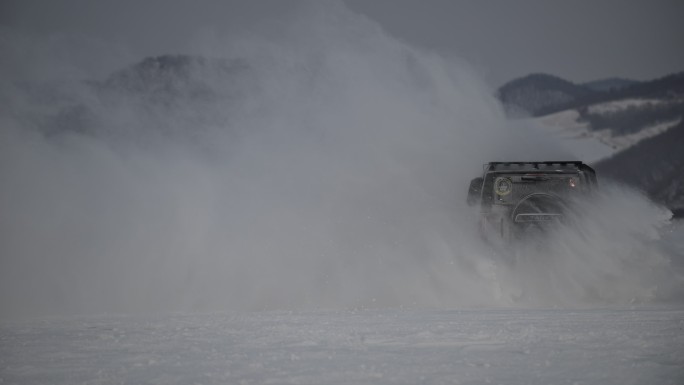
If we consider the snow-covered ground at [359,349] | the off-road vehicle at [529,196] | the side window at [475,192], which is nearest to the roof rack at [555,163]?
the off-road vehicle at [529,196]

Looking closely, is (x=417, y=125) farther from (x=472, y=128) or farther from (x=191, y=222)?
(x=191, y=222)

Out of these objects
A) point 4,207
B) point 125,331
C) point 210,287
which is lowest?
point 125,331

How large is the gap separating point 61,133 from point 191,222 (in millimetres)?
5373

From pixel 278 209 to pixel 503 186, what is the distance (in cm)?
654

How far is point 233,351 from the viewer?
703 cm

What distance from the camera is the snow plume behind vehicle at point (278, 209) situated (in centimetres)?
1238

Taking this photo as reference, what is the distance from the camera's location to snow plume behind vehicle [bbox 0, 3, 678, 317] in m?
12.4

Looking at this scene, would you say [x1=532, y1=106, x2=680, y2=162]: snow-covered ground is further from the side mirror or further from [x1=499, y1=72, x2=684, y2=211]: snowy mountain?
the side mirror

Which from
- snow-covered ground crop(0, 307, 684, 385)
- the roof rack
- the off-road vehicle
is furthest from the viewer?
the roof rack

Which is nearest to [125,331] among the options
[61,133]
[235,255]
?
[235,255]

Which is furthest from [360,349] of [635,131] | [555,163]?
[635,131]

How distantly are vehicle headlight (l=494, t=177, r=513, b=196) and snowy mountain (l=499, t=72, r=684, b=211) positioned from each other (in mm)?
64733

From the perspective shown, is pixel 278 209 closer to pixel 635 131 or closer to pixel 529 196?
pixel 529 196

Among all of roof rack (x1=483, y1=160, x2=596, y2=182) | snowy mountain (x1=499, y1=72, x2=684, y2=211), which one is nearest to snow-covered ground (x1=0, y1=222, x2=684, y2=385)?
roof rack (x1=483, y1=160, x2=596, y2=182)
